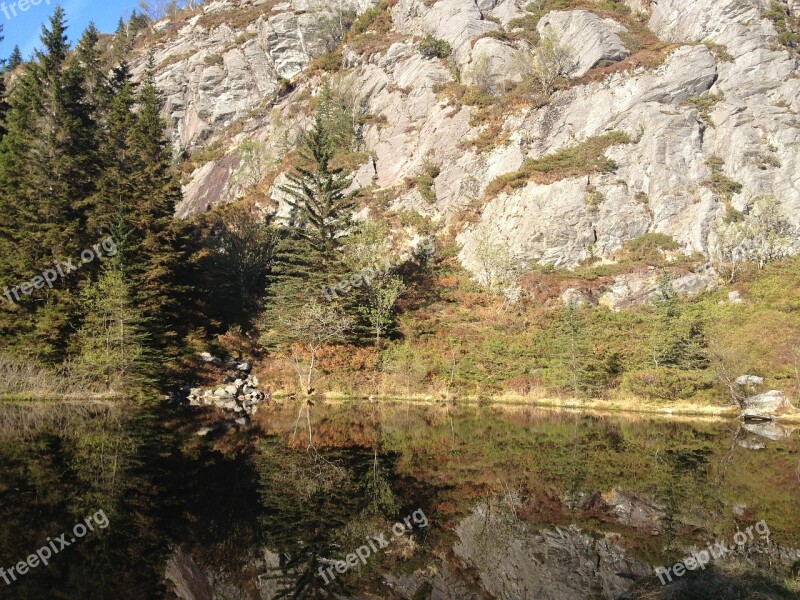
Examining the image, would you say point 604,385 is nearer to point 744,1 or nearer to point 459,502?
point 459,502

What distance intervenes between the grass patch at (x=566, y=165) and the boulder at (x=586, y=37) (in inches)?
455

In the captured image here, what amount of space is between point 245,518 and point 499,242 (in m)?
42.4

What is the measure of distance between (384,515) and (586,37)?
2518 inches

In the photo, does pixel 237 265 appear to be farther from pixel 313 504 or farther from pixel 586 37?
pixel 586 37

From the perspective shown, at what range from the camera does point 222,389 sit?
107ft

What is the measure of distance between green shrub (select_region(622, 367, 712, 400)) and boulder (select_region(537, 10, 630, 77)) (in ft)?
132

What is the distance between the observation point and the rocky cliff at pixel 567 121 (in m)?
45.8

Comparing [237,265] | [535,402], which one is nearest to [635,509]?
[535,402]

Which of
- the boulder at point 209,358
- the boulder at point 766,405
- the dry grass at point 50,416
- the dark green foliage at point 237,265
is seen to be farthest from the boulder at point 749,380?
the dark green foliage at point 237,265

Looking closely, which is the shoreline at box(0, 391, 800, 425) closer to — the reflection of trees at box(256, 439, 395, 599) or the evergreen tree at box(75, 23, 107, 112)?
the reflection of trees at box(256, 439, 395, 599)

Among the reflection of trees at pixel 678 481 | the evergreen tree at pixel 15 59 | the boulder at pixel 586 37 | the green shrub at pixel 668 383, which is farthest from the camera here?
the evergreen tree at pixel 15 59

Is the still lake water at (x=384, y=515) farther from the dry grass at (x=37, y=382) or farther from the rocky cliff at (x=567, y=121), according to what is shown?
the rocky cliff at (x=567, y=121)

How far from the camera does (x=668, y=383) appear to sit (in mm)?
28969

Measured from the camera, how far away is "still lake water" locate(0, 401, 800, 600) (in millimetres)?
7004
